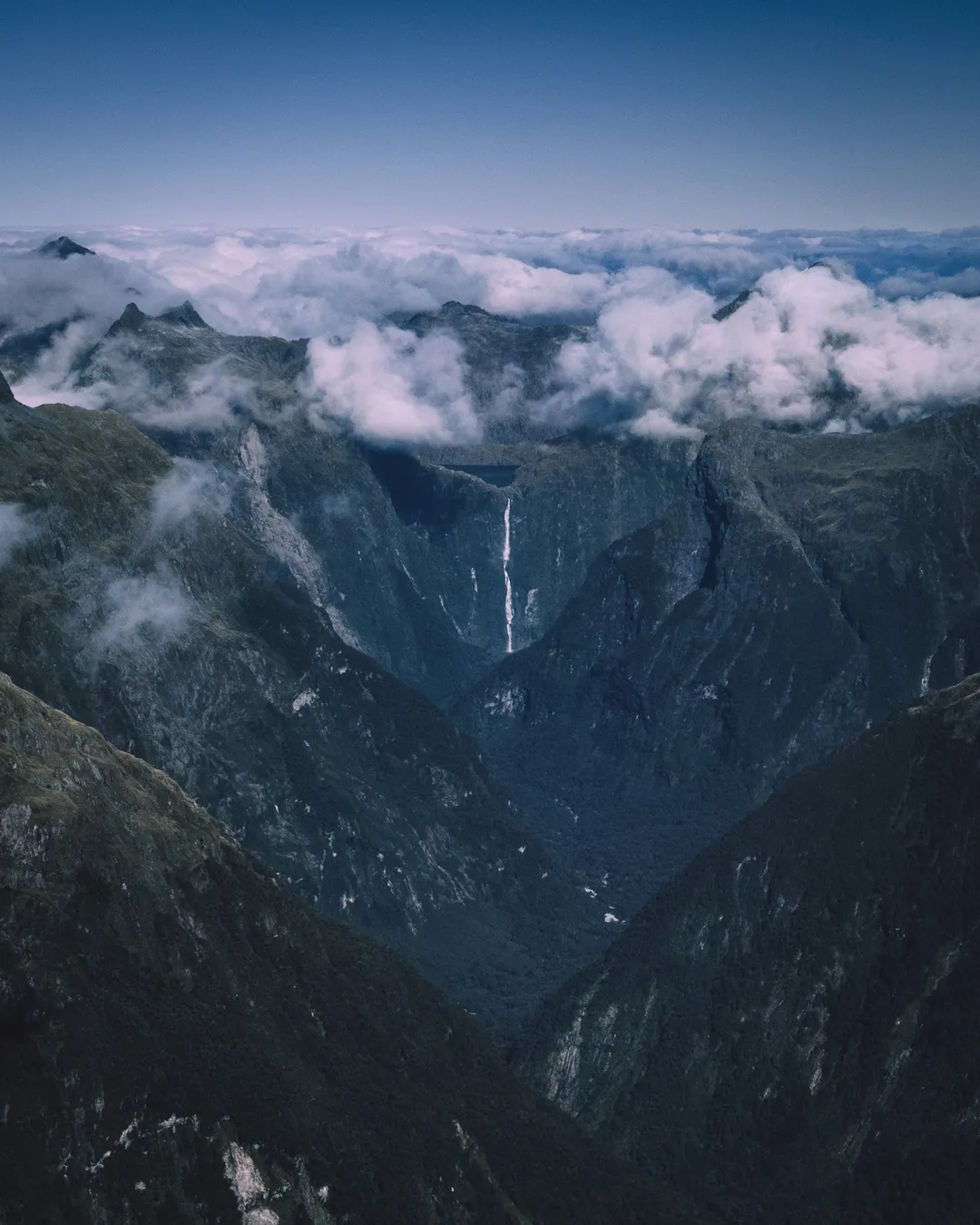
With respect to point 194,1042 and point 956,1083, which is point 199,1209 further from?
point 956,1083

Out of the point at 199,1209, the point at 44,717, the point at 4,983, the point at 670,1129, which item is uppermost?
the point at 44,717

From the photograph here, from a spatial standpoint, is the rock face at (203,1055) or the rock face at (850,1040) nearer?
the rock face at (203,1055)

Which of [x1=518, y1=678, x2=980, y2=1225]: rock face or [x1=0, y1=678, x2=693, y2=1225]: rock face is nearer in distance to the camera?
[x1=0, y1=678, x2=693, y2=1225]: rock face

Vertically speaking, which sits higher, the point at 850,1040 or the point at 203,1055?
the point at 203,1055

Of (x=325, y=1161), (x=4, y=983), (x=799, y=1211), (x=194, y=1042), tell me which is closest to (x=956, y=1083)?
(x=799, y=1211)
